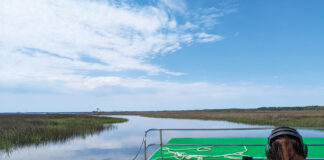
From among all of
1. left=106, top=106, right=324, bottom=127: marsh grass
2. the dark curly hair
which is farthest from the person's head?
left=106, top=106, right=324, bottom=127: marsh grass

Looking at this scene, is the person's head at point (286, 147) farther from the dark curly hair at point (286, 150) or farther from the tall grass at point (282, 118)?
the tall grass at point (282, 118)

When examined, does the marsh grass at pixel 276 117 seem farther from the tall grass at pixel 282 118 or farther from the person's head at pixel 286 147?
the person's head at pixel 286 147

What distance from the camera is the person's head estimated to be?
1.08 meters

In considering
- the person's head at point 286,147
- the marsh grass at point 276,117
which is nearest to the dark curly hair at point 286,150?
the person's head at point 286,147

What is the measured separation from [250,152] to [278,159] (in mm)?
7536

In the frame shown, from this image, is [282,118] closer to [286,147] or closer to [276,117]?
[276,117]

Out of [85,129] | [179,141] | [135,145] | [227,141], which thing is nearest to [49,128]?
[85,129]

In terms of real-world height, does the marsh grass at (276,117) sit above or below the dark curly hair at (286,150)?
below

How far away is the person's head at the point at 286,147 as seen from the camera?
1.08 metres

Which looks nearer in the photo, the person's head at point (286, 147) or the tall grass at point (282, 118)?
the person's head at point (286, 147)

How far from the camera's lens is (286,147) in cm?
113

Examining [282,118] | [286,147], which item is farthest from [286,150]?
[282,118]

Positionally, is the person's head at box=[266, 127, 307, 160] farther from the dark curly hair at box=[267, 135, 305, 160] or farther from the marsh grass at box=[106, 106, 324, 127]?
the marsh grass at box=[106, 106, 324, 127]

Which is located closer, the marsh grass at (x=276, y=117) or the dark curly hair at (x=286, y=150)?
the dark curly hair at (x=286, y=150)
